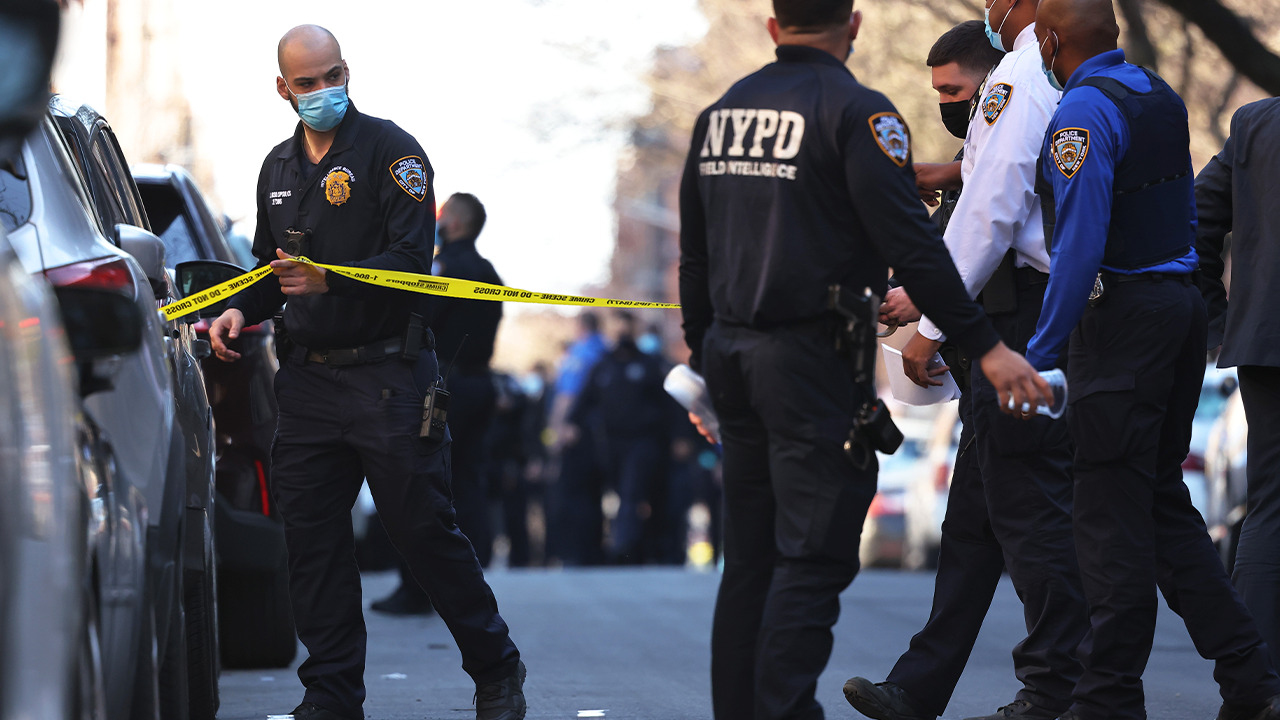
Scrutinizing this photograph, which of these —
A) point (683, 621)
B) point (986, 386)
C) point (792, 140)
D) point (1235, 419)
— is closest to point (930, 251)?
point (792, 140)

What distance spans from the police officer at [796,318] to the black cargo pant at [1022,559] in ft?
2.84

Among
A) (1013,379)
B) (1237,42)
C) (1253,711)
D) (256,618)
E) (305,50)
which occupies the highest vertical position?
(1237,42)

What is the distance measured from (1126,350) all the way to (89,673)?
9.43 feet

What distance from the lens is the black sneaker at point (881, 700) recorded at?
535cm

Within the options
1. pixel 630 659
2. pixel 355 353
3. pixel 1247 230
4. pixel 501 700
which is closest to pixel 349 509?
pixel 355 353

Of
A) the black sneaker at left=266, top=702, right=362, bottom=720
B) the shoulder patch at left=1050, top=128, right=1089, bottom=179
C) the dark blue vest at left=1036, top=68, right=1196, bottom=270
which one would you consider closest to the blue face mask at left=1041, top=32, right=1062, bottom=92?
the dark blue vest at left=1036, top=68, right=1196, bottom=270

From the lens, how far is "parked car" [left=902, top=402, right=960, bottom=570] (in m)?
15.4

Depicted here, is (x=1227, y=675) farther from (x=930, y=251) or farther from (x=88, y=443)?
(x=88, y=443)

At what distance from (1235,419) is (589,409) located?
27.4ft

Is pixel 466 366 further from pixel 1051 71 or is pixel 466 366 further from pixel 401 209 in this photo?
pixel 1051 71

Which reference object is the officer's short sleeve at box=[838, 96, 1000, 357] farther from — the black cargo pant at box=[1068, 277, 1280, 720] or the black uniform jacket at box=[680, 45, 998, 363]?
the black cargo pant at box=[1068, 277, 1280, 720]

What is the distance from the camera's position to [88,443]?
3.67m

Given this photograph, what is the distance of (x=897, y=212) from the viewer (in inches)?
166

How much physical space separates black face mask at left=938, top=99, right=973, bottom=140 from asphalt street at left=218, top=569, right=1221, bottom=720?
1928mm
